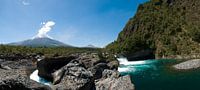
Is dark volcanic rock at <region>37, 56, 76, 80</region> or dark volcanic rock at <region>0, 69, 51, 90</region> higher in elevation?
dark volcanic rock at <region>37, 56, 76, 80</region>

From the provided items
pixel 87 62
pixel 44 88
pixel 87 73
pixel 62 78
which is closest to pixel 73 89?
pixel 87 73

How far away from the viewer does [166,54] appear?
559ft

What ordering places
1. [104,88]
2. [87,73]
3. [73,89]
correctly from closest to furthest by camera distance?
[73,89] → [87,73] → [104,88]

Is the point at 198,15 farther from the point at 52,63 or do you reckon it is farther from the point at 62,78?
the point at 62,78

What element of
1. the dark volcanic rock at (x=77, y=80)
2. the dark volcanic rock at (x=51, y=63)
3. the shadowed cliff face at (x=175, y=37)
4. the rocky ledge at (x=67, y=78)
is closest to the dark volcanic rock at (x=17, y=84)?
the rocky ledge at (x=67, y=78)

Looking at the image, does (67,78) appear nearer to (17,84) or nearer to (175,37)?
(17,84)

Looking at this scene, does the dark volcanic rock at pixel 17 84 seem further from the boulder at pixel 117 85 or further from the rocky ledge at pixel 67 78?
the boulder at pixel 117 85

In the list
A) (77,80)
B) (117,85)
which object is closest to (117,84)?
(117,85)

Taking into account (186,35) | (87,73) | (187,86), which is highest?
(186,35)

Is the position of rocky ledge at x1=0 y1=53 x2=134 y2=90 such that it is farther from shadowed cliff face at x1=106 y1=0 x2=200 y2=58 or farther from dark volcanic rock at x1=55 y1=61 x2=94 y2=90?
shadowed cliff face at x1=106 y1=0 x2=200 y2=58

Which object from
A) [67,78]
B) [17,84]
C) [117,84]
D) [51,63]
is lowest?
[117,84]

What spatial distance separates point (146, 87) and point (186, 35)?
11906 cm

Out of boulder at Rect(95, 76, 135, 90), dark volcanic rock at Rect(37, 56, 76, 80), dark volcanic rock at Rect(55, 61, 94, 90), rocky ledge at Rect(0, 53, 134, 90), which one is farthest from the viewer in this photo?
dark volcanic rock at Rect(37, 56, 76, 80)

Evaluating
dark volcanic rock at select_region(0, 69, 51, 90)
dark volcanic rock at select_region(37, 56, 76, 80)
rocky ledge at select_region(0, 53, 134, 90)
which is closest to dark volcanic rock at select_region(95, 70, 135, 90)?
rocky ledge at select_region(0, 53, 134, 90)
